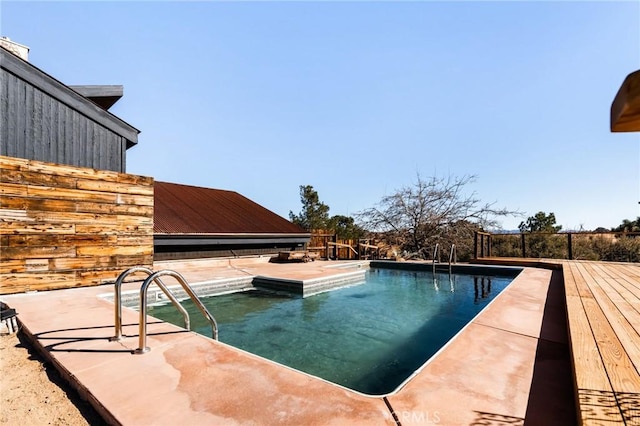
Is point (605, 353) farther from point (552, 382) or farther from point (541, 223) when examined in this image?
point (541, 223)

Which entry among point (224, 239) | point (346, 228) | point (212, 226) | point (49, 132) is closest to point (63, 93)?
point (49, 132)

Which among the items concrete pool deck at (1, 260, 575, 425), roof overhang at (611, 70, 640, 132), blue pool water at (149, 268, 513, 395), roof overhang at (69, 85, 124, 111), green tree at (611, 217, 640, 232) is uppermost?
roof overhang at (69, 85, 124, 111)

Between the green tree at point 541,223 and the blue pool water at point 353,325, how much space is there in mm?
13537

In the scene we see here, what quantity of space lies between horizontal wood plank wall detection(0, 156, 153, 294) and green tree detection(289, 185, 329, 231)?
53.3 ft

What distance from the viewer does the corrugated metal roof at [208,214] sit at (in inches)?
422

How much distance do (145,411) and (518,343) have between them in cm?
330

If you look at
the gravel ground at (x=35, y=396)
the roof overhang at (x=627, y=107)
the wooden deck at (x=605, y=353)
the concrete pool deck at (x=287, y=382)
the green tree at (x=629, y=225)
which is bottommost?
the gravel ground at (x=35, y=396)

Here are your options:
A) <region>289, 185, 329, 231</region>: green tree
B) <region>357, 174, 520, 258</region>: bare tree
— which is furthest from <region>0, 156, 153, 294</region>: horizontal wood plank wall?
<region>289, 185, 329, 231</region>: green tree

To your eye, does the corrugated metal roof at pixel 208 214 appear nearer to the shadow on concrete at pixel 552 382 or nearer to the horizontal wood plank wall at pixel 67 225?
the horizontal wood plank wall at pixel 67 225

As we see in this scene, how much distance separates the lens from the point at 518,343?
10.2ft

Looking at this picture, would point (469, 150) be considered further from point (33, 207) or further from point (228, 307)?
point (33, 207)

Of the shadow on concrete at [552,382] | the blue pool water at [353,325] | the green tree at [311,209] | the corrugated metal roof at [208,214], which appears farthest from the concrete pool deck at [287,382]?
the green tree at [311,209]

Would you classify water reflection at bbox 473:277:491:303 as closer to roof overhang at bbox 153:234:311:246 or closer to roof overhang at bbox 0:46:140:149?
roof overhang at bbox 153:234:311:246

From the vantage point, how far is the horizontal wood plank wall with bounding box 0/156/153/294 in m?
5.52
